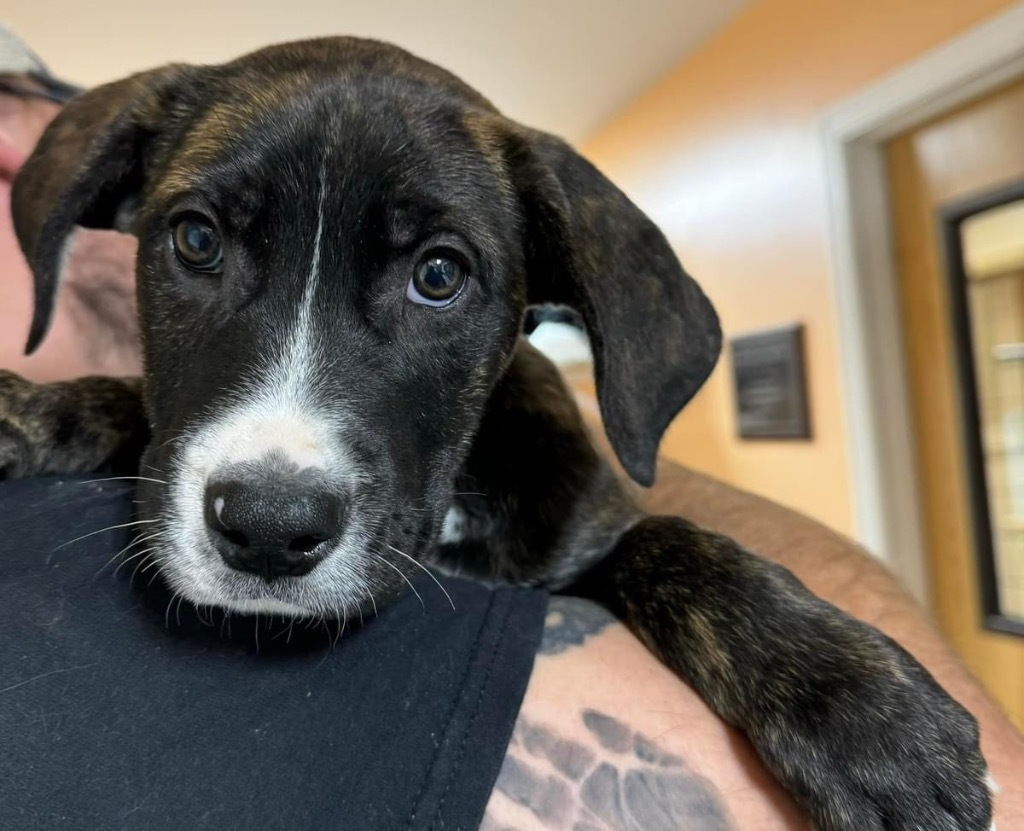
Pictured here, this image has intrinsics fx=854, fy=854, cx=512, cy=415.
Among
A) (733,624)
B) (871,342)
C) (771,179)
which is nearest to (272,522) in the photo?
(733,624)

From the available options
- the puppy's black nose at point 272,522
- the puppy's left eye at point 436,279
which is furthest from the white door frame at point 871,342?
the puppy's black nose at point 272,522

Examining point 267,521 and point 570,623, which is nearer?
point 267,521

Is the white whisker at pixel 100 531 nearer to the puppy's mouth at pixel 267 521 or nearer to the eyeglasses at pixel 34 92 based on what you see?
the puppy's mouth at pixel 267 521

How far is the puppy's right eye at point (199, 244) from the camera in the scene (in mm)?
1344

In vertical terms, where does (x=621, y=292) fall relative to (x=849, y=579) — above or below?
above

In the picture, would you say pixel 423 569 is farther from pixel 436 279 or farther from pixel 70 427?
pixel 70 427

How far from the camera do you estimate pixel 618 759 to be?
1082 millimetres

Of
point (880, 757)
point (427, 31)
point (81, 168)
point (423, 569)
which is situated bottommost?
point (880, 757)

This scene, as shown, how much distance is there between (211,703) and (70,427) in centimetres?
63

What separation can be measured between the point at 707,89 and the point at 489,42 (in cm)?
174

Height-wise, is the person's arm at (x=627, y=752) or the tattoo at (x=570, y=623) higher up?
the tattoo at (x=570, y=623)

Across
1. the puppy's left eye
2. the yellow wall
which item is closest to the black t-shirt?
the puppy's left eye

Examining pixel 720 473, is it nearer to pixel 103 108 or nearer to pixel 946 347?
pixel 946 347

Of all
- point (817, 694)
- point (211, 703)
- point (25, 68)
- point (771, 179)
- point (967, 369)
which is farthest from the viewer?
point (771, 179)
